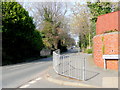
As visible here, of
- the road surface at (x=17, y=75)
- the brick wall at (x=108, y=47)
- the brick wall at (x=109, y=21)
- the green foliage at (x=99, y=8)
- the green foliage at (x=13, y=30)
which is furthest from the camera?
the green foliage at (x=13, y=30)

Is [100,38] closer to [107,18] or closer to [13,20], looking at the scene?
[107,18]

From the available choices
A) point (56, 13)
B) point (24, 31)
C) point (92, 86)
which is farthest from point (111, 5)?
point (56, 13)

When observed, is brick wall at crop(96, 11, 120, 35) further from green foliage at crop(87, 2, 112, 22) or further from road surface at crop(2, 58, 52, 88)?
road surface at crop(2, 58, 52, 88)

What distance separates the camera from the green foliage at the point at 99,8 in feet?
66.1

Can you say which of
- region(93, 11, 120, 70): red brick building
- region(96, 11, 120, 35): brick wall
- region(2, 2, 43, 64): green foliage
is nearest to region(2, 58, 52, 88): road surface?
region(93, 11, 120, 70): red brick building

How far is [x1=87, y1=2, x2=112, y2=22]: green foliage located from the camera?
66.1 ft

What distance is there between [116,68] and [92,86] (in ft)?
14.2

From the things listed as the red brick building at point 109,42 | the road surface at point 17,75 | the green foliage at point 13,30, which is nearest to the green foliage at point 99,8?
the red brick building at point 109,42

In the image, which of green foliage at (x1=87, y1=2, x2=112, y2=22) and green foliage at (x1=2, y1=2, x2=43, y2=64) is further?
green foliage at (x1=2, y1=2, x2=43, y2=64)

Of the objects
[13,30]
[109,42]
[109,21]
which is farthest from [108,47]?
[13,30]

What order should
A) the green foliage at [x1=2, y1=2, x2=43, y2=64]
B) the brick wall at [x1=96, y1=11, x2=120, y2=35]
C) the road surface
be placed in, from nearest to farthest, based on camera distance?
the road surface, the brick wall at [x1=96, y1=11, x2=120, y2=35], the green foliage at [x1=2, y1=2, x2=43, y2=64]

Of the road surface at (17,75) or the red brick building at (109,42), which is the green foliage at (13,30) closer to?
the road surface at (17,75)

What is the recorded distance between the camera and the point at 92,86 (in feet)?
22.6

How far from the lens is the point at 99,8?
21.3 m
